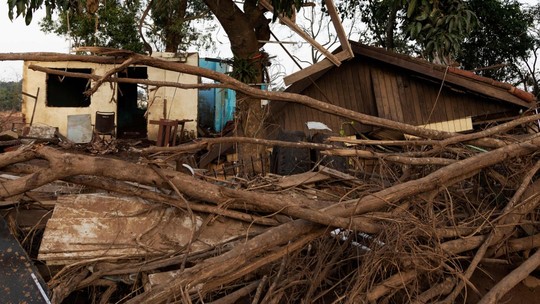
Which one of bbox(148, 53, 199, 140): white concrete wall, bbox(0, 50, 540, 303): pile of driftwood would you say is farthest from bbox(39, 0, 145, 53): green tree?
bbox(0, 50, 540, 303): pile of driftwood

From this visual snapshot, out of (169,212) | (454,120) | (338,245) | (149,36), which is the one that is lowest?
(338,245)

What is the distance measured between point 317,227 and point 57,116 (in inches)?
482

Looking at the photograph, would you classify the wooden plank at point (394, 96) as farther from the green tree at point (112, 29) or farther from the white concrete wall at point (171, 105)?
the green tree at point (112, 29)

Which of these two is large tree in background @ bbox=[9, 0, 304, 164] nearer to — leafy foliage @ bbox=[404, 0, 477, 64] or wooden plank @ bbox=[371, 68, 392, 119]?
leafy foliage @ bbox=[404, 0, 477, 64]

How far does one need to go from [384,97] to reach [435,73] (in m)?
1.20

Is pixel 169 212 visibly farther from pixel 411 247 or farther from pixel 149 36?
pixel 149 36

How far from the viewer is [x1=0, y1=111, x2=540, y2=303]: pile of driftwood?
2936 millimetres

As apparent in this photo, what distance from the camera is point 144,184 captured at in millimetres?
3150

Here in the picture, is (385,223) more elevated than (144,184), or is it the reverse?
(144,184)

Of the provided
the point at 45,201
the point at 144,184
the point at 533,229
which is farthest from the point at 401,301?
the point at 45,201

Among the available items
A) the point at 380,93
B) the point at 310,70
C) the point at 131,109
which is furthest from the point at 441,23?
the point at 131,109

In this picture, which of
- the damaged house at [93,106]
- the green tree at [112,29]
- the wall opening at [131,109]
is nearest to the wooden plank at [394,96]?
the damaged house at [93,106]

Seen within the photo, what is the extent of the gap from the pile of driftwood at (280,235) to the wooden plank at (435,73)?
508cm

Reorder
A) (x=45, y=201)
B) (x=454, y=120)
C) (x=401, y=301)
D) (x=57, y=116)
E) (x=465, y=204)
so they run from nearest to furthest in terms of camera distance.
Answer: (x=401, y=301) < (x=45, y=201) < (x=465, y=204) < (x=454, y=120) < (x=57, y=116)
